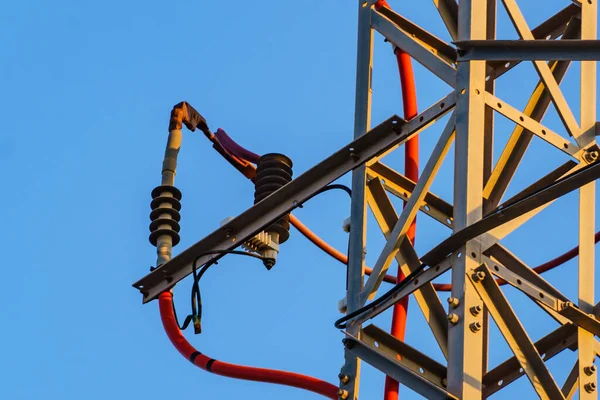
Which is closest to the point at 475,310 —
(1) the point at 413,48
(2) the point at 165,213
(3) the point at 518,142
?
(3) the point at 518,142

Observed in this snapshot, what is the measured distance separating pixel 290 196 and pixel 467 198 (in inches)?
65.6

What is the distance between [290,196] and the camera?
9.00 m

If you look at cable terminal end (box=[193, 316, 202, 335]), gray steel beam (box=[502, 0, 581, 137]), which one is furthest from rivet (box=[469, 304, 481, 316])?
cable terminal end (box=[193, 316, 202, 335])

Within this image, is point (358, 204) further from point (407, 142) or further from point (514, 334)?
point (514, 334)

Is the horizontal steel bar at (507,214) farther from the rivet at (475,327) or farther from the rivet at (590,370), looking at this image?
the rivet at (590,370)

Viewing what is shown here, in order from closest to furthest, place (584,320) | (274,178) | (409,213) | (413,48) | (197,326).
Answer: (584,320), (409,213), (413,48), (197,326), (274,178)

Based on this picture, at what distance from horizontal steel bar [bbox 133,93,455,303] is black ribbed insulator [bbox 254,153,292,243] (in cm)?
42

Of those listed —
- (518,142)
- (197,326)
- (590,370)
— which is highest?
(518,142)

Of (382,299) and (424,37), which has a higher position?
(424,37)

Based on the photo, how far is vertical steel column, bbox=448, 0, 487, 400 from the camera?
7184 millimetres

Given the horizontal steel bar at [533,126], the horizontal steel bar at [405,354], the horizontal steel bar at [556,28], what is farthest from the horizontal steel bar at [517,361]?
the horizontal steel bar at [556,28]

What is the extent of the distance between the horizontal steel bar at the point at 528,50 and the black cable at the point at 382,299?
1.32 m

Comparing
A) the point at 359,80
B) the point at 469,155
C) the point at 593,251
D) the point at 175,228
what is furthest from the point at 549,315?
the point at 175,228

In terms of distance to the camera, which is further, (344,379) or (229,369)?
(229,369)
